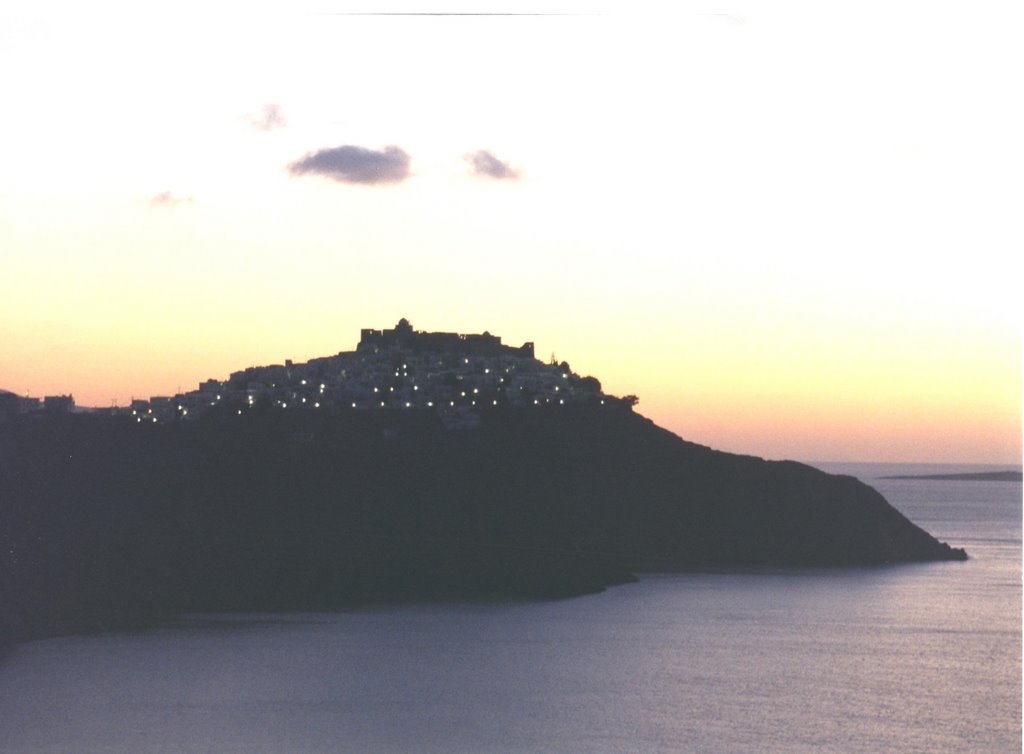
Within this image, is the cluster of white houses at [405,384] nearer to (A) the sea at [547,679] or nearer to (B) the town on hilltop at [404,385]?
(B) the town on hilltop at [404,385]

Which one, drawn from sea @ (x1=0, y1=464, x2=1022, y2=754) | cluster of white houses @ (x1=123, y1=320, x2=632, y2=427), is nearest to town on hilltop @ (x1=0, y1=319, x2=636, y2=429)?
cluster of white houses @ (x1=123, y1=320, x2=632, y2=427)

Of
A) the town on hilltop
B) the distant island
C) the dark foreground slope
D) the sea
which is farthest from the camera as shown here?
the town on hilltop

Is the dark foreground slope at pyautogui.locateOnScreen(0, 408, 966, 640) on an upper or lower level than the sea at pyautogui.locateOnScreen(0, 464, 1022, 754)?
upper

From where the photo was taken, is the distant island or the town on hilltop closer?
the distant island

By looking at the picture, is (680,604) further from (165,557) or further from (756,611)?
(165,557)

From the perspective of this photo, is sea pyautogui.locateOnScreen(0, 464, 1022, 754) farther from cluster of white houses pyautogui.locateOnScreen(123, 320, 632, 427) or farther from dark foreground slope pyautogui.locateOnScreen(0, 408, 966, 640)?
cluster of white houses pyautogui.locateOnScreen(123, 320, 632, 427)

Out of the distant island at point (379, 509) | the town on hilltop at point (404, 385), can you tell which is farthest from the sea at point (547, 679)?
the town on hilltop at point (404, 385)

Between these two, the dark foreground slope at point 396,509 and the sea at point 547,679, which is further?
the dark foreground slope at point 396,509

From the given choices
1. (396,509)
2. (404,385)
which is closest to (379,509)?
(396,509)
